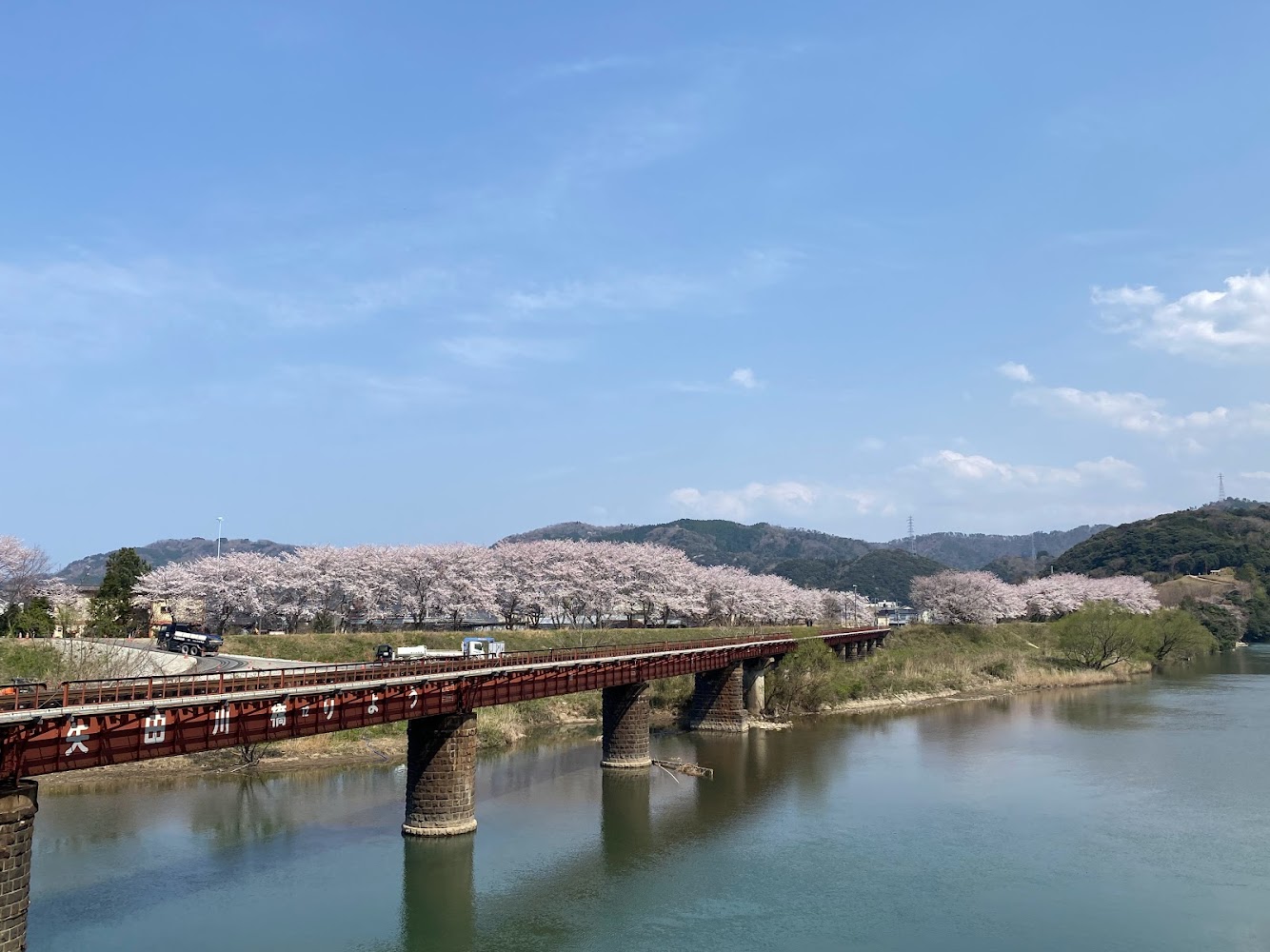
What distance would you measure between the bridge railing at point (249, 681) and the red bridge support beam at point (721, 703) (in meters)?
13.4

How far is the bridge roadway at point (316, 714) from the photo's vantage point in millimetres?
22859

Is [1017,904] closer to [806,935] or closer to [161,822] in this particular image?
[806,935]

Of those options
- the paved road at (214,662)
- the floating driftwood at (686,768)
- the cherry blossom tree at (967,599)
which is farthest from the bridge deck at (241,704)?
the cherry blossom tree at (967,599)

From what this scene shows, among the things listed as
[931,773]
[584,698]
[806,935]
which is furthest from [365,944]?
[584,698]

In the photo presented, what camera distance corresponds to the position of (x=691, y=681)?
74062 mm

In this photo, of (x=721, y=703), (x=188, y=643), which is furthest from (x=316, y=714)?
(x=721, y=703)

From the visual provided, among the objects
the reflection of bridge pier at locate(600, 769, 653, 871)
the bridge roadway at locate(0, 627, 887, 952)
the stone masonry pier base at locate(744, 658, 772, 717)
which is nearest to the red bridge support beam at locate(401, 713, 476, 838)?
the bridge roadway at locate(0, 627, 887, 952)

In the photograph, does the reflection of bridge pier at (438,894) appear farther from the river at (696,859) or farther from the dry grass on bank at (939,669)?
the dry grass on bank at (939,669)

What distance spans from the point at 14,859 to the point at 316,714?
9.62 m

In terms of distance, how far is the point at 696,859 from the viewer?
120ft

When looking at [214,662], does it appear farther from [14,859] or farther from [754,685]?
[754,685]

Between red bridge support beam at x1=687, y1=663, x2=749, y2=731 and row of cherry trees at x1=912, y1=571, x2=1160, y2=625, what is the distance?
8095 cm

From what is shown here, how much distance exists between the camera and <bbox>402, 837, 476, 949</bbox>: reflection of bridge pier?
2872cm

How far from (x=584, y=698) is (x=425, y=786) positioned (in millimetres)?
34311
